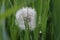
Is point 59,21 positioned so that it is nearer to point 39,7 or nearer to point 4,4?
point 39,7

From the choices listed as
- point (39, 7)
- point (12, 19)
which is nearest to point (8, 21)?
point (12, 19)

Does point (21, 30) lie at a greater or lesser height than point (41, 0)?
lesser

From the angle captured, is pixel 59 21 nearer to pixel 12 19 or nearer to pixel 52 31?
pixel 52 31

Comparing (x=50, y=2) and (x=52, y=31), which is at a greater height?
(x=50, y=2)

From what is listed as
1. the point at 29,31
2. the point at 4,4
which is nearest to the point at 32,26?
the point at 29,31

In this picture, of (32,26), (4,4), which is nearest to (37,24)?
(32,26)
